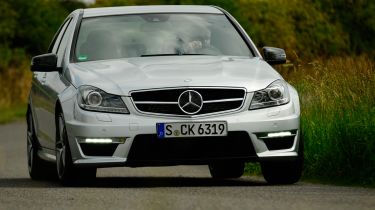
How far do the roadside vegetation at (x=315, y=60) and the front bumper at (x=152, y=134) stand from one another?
3.62 feet

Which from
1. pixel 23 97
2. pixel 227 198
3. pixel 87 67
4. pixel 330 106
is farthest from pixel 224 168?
pixel 23 97

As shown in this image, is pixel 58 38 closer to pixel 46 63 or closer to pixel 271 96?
pixel 46 63

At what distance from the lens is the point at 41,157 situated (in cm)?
1391

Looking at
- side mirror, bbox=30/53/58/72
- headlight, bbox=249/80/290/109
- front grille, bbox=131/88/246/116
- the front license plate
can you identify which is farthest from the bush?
side mirror, bbox=30/53/58/72

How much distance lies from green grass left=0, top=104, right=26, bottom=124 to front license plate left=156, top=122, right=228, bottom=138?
69.5 ft

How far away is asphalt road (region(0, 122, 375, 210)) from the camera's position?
9969 mm

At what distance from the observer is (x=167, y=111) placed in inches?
458

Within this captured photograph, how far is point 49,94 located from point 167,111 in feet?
5.60

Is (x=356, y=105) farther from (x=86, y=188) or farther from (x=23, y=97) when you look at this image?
(x=23, y=97)

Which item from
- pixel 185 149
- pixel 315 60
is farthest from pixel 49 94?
pixel 315 60

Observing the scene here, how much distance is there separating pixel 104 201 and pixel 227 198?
0.87m

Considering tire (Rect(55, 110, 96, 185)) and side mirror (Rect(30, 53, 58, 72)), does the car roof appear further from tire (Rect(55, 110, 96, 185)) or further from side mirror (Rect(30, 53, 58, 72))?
tire (Rect(55, 110, 96, 185))

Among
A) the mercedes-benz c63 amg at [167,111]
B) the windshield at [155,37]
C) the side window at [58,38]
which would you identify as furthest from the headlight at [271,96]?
the side window at [58,38]

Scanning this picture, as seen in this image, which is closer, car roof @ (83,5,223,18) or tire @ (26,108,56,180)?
car roof @ (83,5,223,18)
